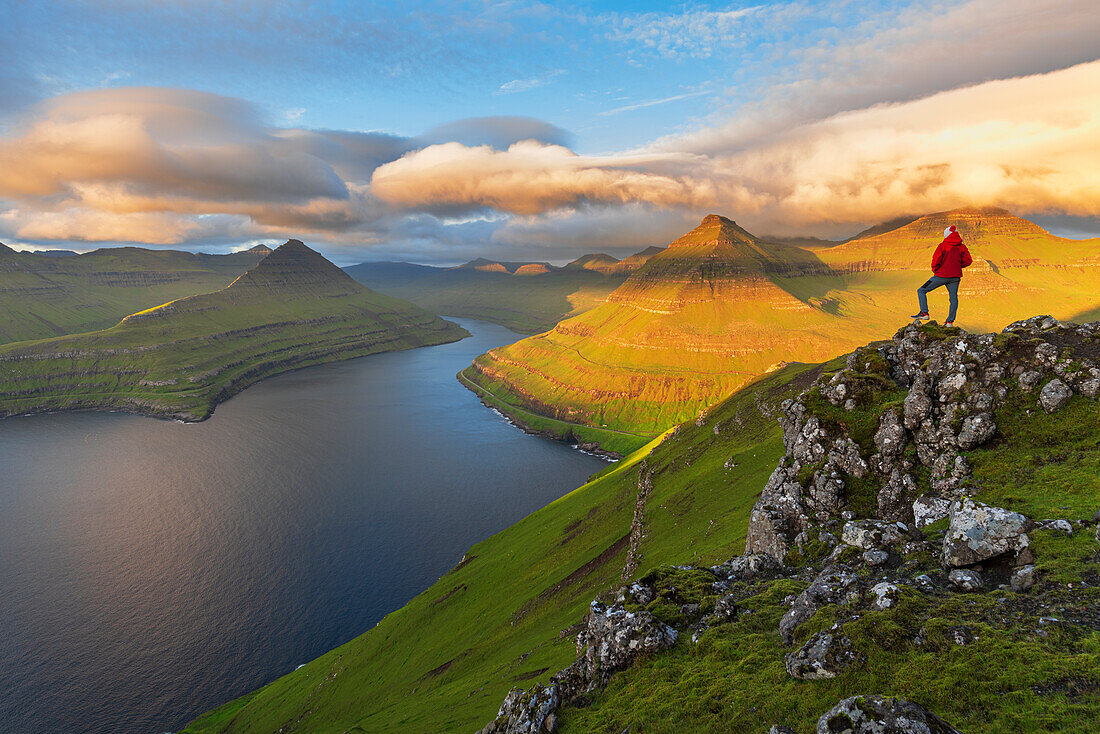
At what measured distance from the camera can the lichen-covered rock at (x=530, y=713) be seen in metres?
31.1

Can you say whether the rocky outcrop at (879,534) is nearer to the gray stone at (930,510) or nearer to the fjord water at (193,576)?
the gray stone at (930,510)

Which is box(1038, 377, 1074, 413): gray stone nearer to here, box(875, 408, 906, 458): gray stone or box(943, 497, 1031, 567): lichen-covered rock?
box(875, 408, 906, 458): gray stone

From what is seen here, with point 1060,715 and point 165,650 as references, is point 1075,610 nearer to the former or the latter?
point 1060,715

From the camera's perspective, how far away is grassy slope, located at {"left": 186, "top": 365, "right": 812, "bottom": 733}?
62.7m

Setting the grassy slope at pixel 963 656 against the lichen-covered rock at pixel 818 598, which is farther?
the lichen-covered rock at pixel 818 598

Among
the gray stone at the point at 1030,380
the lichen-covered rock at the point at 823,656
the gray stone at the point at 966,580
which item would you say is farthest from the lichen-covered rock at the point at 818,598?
the gray stone at the point at 1030,380

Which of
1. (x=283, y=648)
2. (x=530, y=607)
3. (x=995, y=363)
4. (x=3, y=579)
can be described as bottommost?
(x=283, y=648)

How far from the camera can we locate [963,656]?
825 inches

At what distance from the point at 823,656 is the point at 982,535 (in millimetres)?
11909

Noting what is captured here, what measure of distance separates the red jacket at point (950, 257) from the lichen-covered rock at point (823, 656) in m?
28.5

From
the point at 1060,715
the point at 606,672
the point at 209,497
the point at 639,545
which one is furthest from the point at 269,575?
the point at 1060,715

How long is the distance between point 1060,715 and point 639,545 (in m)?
72.9

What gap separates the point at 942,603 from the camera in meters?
24.1

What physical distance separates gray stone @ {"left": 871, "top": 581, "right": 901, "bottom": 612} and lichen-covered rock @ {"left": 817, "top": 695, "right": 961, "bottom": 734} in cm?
822
